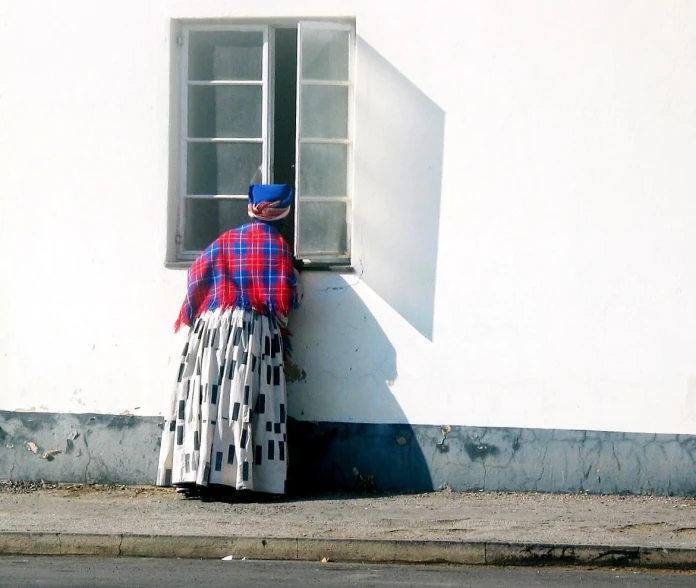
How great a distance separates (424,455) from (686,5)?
3.36 meters

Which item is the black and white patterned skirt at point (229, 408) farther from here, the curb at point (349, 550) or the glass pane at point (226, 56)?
the glass pane at point (226, 56)

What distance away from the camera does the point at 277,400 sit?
8.65 meters

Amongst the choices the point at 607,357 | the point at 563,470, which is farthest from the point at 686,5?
the point at 563,470

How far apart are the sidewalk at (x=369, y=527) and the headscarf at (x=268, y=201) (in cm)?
185

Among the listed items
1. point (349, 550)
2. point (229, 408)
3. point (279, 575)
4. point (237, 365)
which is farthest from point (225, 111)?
point (279, 575)

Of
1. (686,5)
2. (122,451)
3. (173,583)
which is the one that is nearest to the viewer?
(173,583)

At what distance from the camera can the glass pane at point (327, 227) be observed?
9.08 meters

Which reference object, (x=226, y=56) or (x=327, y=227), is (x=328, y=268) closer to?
(x=327, y=227)

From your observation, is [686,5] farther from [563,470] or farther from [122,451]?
[122,451]

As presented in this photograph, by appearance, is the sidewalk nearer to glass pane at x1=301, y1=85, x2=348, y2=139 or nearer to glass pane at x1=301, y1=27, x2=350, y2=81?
glass pane at x1=301, y1=85, x2=348, y2=139

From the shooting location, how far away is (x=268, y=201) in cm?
869

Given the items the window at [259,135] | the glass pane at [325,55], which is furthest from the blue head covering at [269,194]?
the glass pane at [325,55]

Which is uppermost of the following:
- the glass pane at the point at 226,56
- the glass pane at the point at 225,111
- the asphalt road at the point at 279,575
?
the glass pane at the point at 226,56

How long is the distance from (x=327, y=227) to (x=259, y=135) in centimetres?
80
